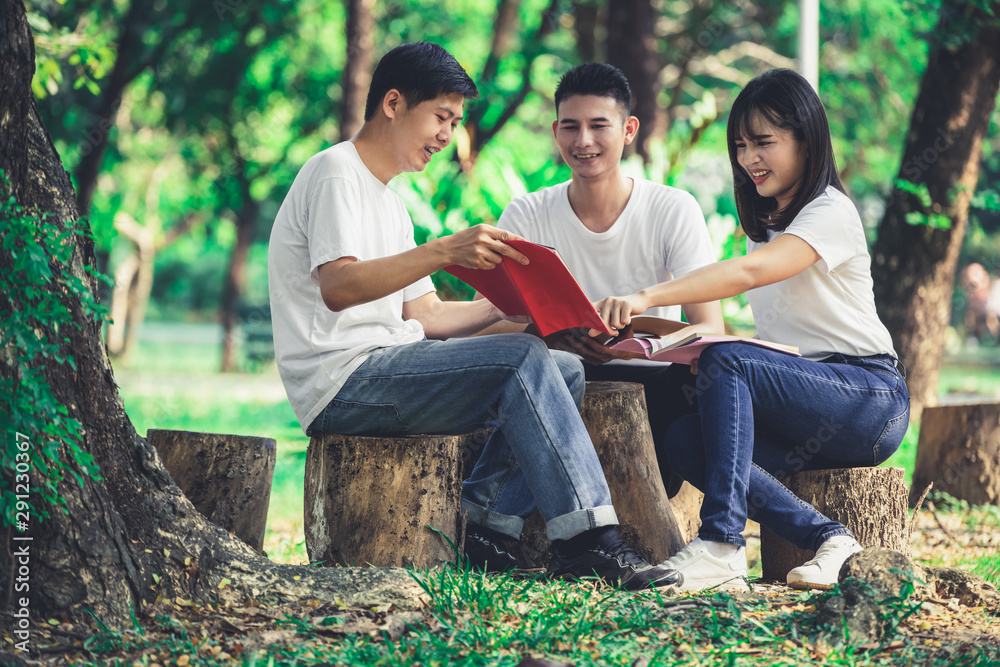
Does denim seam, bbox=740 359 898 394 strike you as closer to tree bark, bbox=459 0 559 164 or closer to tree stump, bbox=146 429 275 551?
tree stump, bbox=146 429 275 551

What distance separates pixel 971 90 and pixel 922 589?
4.58 m

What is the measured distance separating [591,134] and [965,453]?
3351 millimetres

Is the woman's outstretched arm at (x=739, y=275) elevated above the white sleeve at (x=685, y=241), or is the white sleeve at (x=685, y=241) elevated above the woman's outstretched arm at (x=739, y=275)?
Answer: the white sleeve at (x=685, y=241)

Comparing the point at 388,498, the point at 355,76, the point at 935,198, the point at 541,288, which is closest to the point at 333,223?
the point at 541,288

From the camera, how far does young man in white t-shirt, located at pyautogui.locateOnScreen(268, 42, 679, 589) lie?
9.87 feet

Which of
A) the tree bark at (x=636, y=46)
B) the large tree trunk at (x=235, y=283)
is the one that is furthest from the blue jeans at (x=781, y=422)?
the large tree trunk at (x=235, y=283)

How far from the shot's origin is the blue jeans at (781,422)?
3.11m

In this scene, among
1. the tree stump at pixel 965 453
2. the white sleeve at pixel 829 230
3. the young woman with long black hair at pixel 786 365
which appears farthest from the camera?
the tree stump at pixel 965 453

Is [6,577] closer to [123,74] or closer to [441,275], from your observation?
[441,275]

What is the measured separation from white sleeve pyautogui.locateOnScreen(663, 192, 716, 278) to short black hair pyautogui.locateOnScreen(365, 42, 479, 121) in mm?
1104

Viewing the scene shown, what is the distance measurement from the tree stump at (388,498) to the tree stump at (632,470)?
0.56 metres

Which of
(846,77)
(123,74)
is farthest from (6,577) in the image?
(846,77)

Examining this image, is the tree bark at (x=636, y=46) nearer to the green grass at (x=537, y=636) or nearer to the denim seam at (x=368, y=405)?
the denim seam at (x=368, y=405)

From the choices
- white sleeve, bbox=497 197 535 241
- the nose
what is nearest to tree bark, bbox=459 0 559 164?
white sleeve, bbox=497 197 535 241
